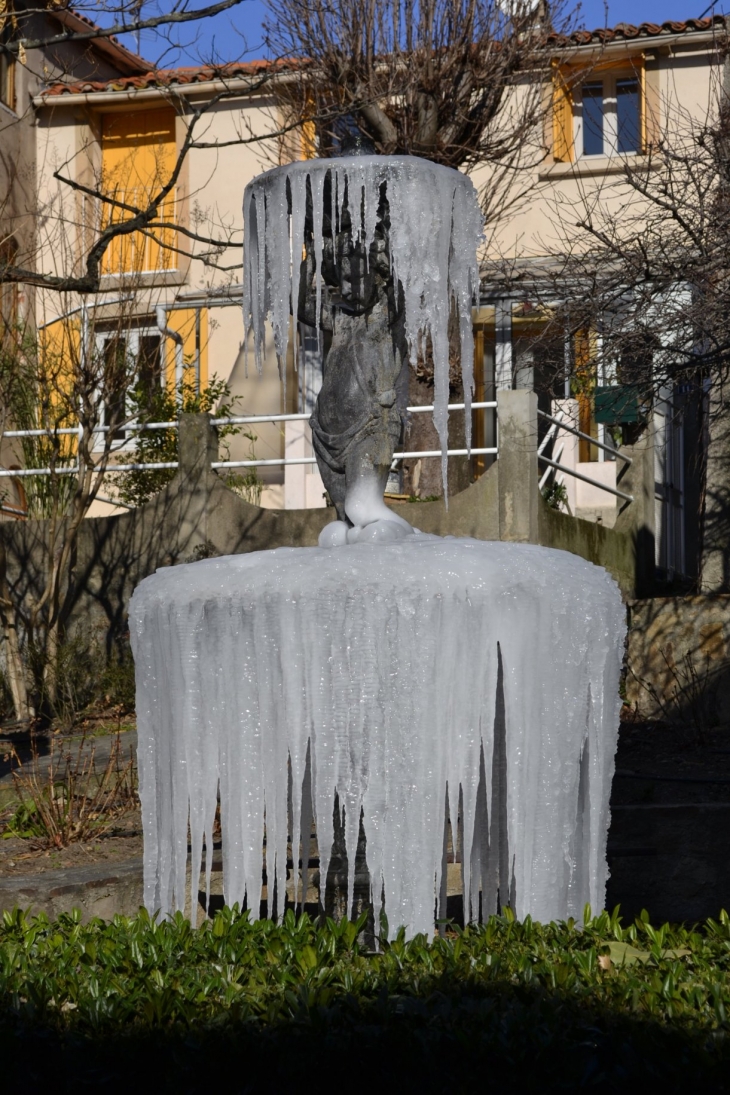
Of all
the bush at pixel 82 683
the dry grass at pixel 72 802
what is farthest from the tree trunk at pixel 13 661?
the dry grass at pixel 72 802

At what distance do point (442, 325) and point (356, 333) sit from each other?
35 centimetres

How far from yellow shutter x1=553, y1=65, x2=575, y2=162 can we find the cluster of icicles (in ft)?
33.7

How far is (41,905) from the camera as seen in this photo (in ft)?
18.7

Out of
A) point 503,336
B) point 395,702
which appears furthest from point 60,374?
point 395,702

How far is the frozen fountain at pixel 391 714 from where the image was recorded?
4.15 m

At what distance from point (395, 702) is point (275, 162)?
12.6m

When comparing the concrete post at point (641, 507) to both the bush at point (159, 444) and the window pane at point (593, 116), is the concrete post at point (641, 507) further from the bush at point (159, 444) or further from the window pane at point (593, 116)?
the window pane at point (593, 116)

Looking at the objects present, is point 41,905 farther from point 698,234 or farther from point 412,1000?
point 698,234

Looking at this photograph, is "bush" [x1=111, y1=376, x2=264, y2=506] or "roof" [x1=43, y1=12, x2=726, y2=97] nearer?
"bush" [x1=111, y1=376, x2=264, y2=506]

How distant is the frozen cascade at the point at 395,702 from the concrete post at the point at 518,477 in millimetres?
6041

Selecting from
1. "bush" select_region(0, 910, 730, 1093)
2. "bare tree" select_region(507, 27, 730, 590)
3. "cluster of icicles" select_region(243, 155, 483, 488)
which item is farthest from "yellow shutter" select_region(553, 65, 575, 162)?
"bush" select_region(0, 910, 730, 1093)

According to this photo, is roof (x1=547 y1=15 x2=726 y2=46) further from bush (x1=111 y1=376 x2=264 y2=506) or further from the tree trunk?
the tree trunk

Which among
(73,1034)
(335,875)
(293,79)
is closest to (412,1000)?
(73,1034)

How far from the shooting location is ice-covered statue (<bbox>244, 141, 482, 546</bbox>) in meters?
5.38
